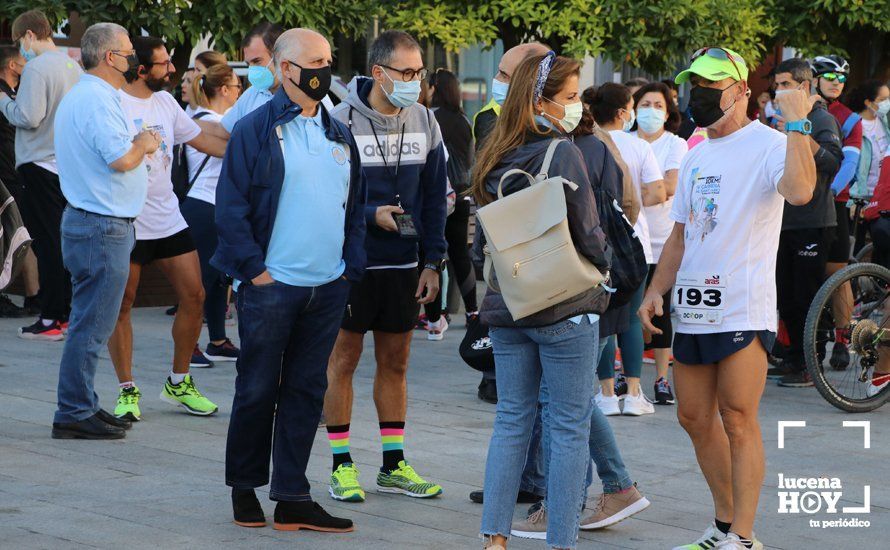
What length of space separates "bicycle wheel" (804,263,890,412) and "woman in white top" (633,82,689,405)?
845 millimetres

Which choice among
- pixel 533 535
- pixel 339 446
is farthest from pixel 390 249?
pixel 533 535

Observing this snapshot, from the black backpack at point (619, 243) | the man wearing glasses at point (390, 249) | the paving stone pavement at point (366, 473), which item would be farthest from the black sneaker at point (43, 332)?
the black backpack at point (619, 243)

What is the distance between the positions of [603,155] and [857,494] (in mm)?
2047

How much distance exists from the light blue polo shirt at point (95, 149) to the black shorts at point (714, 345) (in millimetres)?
3002

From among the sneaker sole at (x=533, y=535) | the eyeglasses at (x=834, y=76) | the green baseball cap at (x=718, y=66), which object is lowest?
the sneaker sole at (x=533, y=535)

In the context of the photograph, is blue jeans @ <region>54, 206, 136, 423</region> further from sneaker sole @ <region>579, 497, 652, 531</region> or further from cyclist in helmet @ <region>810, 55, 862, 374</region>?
cyclist in helmet @ <region>810, 55, 862, 374</region>

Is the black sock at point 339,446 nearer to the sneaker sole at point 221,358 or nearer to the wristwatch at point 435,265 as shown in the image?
the wristwatch at point 435,265

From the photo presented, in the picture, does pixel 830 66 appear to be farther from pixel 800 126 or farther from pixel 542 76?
pixel 542 76

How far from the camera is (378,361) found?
609cm

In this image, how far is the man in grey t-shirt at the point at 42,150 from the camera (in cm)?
1011

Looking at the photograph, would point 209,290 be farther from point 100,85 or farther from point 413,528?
point 413,528

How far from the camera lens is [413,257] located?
19.8ft

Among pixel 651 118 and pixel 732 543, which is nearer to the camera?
pixel 732 543

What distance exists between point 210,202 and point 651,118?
2.90 meters
